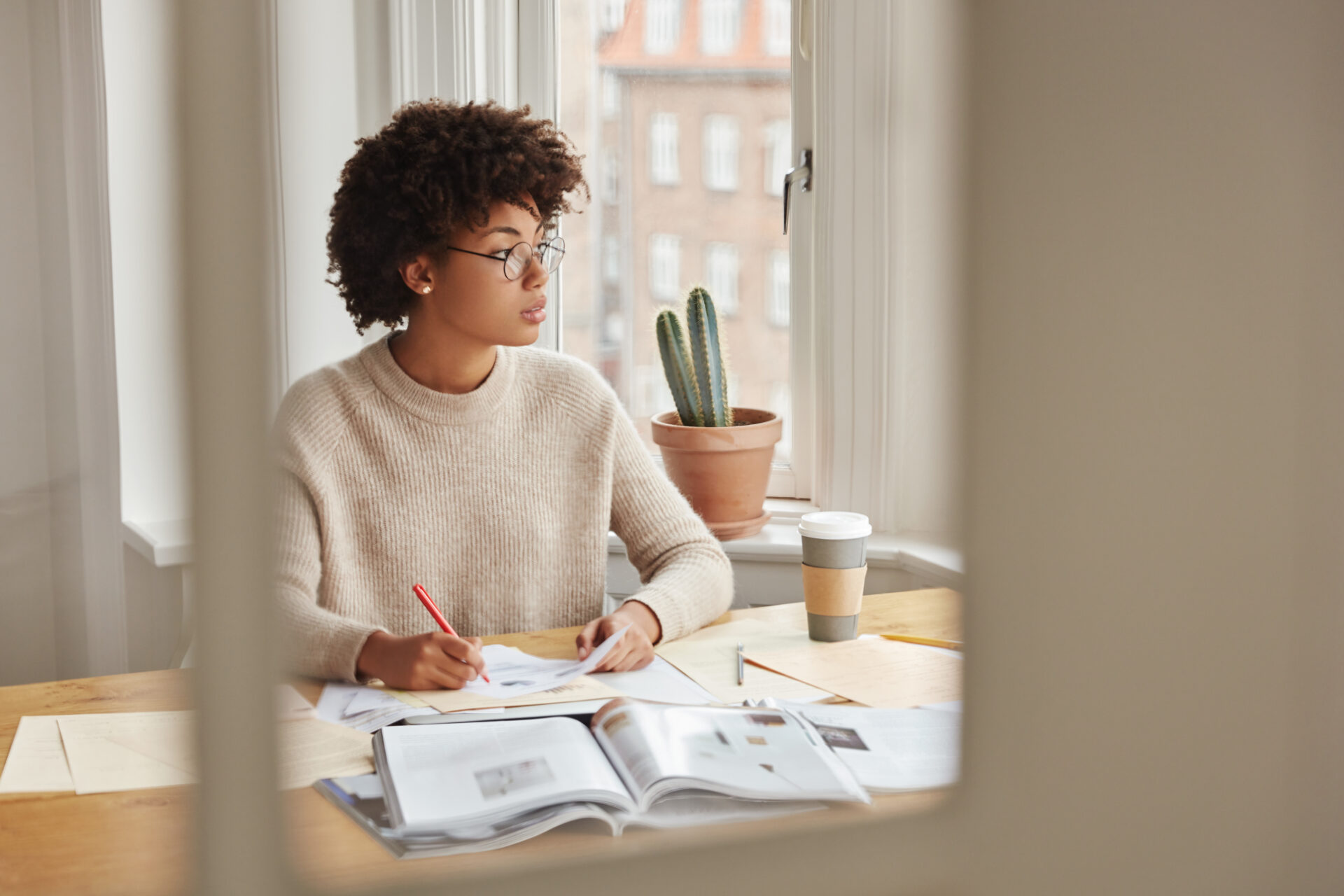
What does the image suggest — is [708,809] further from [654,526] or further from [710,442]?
[710,442]

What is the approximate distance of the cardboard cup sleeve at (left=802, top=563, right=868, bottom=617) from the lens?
135 centimetres

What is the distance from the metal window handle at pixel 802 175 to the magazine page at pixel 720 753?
1.44m

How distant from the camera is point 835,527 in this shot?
1.37 metres

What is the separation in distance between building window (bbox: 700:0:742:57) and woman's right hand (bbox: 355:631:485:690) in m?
1.55

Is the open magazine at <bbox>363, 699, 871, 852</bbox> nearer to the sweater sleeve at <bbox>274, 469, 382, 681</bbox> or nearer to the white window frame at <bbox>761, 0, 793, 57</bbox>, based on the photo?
the sweater sleeve at <bbox>274, 469, 382, 681</bbox>

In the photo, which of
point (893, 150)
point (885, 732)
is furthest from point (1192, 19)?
point (893, 150)

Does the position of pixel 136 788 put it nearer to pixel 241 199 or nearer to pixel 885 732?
pixel 885 732

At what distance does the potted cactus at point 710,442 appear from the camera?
6.91 feet

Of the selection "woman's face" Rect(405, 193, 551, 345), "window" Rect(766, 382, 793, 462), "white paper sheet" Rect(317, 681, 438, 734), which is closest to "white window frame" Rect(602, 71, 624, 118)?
"window" Rect(766, 382, 793, 462)

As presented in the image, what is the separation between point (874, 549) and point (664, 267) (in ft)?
2.57

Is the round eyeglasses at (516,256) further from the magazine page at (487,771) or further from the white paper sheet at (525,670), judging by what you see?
the magazine page at (487,771)

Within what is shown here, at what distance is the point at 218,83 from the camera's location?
22 cm

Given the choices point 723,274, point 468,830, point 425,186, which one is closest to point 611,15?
point 723,274

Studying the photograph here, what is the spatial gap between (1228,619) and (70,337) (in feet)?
7.10
